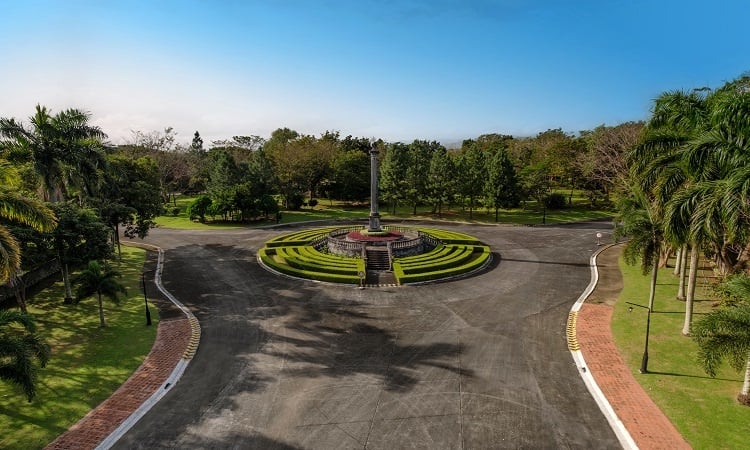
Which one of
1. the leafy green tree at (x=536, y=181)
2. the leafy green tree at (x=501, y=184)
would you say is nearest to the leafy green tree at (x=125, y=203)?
the leafy green tree at (x=501, y=184)

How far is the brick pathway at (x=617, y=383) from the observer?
14.8m

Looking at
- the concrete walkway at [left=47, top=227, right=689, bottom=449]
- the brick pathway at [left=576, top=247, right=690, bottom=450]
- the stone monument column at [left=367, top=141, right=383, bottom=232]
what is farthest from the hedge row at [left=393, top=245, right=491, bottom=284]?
the concrete walkway at [left=47, top=227, right=689, bottom=449]

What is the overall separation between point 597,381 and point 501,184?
4954cm

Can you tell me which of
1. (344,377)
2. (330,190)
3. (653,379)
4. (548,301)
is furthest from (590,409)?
(330,190)

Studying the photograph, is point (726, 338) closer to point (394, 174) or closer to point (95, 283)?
point (95, 283)

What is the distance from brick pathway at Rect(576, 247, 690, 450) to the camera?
1475 centimetres

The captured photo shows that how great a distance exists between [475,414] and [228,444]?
31.3ft

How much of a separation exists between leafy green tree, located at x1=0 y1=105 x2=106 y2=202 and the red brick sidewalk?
1899 centimetres

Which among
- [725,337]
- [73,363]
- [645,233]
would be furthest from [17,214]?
[645,233]

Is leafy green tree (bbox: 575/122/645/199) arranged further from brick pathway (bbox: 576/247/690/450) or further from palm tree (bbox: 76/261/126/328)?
palm tree (bbox: 76/261/126/328)

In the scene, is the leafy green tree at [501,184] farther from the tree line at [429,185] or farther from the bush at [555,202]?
the bush at [555,202]

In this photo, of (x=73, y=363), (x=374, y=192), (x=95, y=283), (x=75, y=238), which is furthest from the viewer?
(x=374, y=192)

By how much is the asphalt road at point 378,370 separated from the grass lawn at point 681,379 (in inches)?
118

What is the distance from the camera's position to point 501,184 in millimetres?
64812
